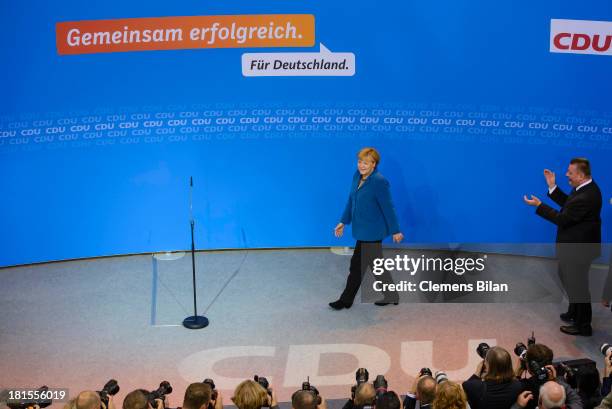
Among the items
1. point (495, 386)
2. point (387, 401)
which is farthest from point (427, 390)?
point (495, 386)

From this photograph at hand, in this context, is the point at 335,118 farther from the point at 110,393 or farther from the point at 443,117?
the point at 110,393

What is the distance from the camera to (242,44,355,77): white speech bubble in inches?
288

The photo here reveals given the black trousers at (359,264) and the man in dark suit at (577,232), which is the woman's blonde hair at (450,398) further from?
the black trousers at (359,264)

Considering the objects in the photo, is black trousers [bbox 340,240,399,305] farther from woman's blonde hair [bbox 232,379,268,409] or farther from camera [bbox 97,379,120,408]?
woman's blonde hair [bbox 232,379,268,409]

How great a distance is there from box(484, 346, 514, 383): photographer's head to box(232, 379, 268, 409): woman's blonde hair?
1.20m

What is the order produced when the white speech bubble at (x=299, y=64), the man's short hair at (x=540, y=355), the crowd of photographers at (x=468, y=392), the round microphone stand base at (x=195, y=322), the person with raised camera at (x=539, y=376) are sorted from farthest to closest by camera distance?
the white speech bubble at (x=299, y=64)
the round microphone stand base at (x=195, y=322)
the man's short hair at (x=540, y=355)
the person with raised camera at (x=539, y=376)
the crowd of photographers at (x=468, y=392)

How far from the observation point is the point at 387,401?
12.7 ft

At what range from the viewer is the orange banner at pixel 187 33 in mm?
7125

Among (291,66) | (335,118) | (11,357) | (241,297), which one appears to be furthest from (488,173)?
(11,357)

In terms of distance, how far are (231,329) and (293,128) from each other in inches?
85.1

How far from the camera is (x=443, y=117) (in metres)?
7.50

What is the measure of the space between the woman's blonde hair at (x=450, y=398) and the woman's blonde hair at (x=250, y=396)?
0.83 m

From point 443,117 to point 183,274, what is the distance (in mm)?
2830

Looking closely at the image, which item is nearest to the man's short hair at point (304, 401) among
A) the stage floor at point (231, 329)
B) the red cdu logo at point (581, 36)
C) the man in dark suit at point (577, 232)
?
the stage floor at point (231, 329)
